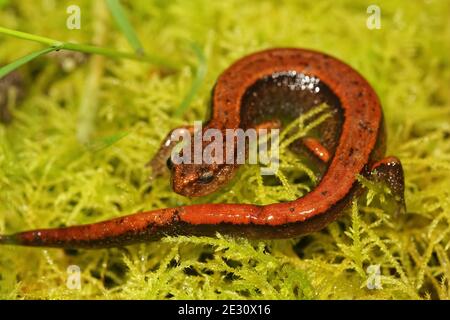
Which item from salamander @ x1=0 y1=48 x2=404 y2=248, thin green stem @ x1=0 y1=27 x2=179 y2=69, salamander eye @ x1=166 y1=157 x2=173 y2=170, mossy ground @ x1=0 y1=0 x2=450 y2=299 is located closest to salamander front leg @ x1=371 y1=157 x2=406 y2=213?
salamander @ x1=0 y1=48 x2=404 y2=248

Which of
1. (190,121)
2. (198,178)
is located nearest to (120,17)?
(190,121)

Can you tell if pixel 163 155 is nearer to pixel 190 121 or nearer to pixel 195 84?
pixel 190 121

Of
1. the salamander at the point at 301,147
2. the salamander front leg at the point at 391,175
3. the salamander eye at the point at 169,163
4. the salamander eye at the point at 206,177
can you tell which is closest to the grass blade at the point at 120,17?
the salamander at the point at 301,147

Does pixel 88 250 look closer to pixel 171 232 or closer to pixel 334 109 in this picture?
pixel 171 232

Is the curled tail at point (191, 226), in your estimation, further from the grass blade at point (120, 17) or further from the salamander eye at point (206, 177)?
the grass blade at point (120, 17)

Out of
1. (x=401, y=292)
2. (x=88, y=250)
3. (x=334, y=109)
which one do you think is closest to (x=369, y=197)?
(x=401, y=292)

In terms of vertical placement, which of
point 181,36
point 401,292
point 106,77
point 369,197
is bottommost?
point 401,292

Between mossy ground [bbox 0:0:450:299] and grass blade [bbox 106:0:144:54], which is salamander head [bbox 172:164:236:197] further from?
grass blade [bbox 106:0:144:54]
